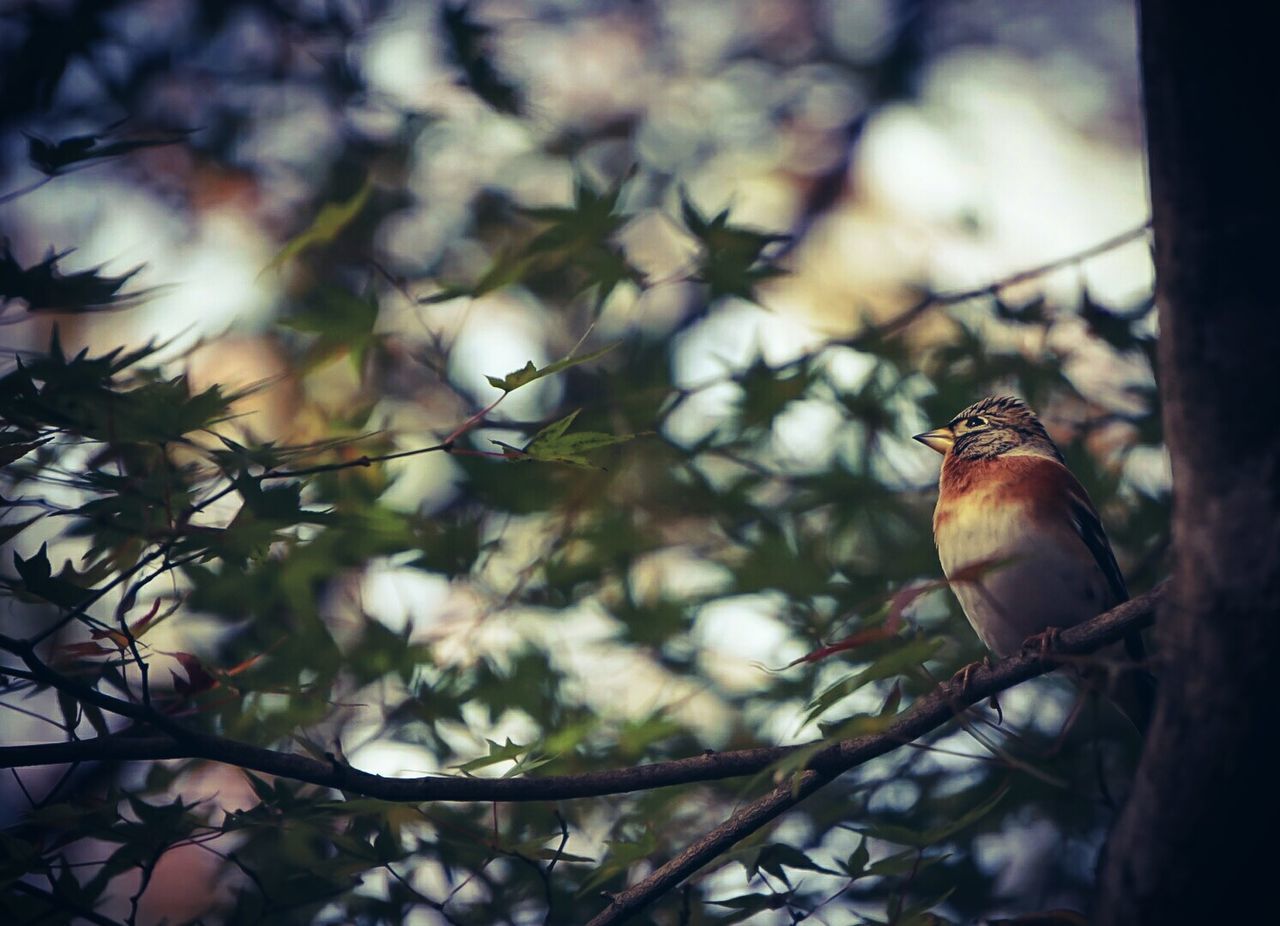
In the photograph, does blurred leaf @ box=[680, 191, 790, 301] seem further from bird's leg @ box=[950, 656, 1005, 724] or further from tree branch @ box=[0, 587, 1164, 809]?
tree branch @ box=[0, 587, 1164, 809]

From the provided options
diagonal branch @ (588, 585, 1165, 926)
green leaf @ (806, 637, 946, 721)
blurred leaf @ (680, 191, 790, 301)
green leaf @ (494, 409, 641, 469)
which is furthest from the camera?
blurred leaf @ (680, 191, 790, 301)

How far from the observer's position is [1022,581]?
156 inches

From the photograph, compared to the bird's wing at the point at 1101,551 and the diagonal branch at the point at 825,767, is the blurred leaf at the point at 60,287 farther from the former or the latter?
the bird's wing at the point at 1101,551

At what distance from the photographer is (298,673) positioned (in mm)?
3834

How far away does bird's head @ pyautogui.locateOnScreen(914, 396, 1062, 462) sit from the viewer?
454 centimetres

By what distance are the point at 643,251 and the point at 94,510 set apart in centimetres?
641

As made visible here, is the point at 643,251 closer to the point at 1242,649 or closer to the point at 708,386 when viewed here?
the point at 708,386

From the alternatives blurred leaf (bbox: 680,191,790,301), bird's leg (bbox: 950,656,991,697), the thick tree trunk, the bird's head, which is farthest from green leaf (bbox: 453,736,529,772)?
the bird's head

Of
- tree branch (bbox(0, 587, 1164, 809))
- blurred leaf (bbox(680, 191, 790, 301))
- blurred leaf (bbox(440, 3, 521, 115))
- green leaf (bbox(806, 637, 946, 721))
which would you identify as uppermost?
blurred leaf (bbox(440, 3, 521, 115))

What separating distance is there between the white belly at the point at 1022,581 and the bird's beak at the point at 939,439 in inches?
27.2

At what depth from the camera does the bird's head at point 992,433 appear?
4.54 m

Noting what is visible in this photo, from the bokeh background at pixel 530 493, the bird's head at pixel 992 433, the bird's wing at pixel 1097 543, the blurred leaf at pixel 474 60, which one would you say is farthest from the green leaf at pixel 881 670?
the blurred leaf at pixel 474 60

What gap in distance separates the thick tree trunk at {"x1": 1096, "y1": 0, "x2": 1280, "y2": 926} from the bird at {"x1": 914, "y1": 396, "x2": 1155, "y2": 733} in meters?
1.77

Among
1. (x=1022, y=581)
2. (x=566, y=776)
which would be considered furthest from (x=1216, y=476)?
(x=1022, y=581)
